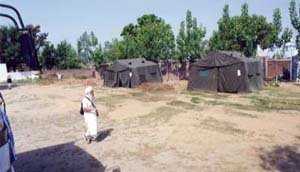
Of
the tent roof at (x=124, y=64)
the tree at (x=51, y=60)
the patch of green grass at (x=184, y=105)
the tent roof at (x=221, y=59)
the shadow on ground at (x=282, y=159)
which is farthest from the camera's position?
the tree at (x=51, y=60)

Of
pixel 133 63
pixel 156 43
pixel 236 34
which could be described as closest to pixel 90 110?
pixel 133 63

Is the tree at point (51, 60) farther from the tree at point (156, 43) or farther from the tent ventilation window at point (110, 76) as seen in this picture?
the tent ventilation window at point (110, 76)

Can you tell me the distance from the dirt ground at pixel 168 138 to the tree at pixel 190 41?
13606 mm

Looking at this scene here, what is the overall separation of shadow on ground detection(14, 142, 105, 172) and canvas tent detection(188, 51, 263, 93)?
11.6 metres

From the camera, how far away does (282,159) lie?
6.46m

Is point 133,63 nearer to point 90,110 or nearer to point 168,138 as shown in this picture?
point 168,138

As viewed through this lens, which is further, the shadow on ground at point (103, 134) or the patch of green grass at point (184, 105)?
the patch of green grass at point (184, 105)

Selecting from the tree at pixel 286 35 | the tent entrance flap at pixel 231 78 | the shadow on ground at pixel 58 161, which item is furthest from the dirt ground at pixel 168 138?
the tree at pixel 286 35

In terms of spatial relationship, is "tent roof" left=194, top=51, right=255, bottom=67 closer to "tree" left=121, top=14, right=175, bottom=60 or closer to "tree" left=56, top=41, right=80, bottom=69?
"tree" left=121, top=14, right=175, bottom=60

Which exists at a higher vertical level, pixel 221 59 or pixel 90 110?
pixel 221 59

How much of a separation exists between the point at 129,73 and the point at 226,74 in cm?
766

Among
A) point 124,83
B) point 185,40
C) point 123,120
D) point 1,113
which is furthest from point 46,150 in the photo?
point 185,40

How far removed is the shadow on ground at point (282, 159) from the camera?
5984 millimetres

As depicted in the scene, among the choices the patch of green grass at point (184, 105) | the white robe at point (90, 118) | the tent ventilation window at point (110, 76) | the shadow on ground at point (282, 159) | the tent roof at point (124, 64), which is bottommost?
the shadow on ground at point (282, 159)
